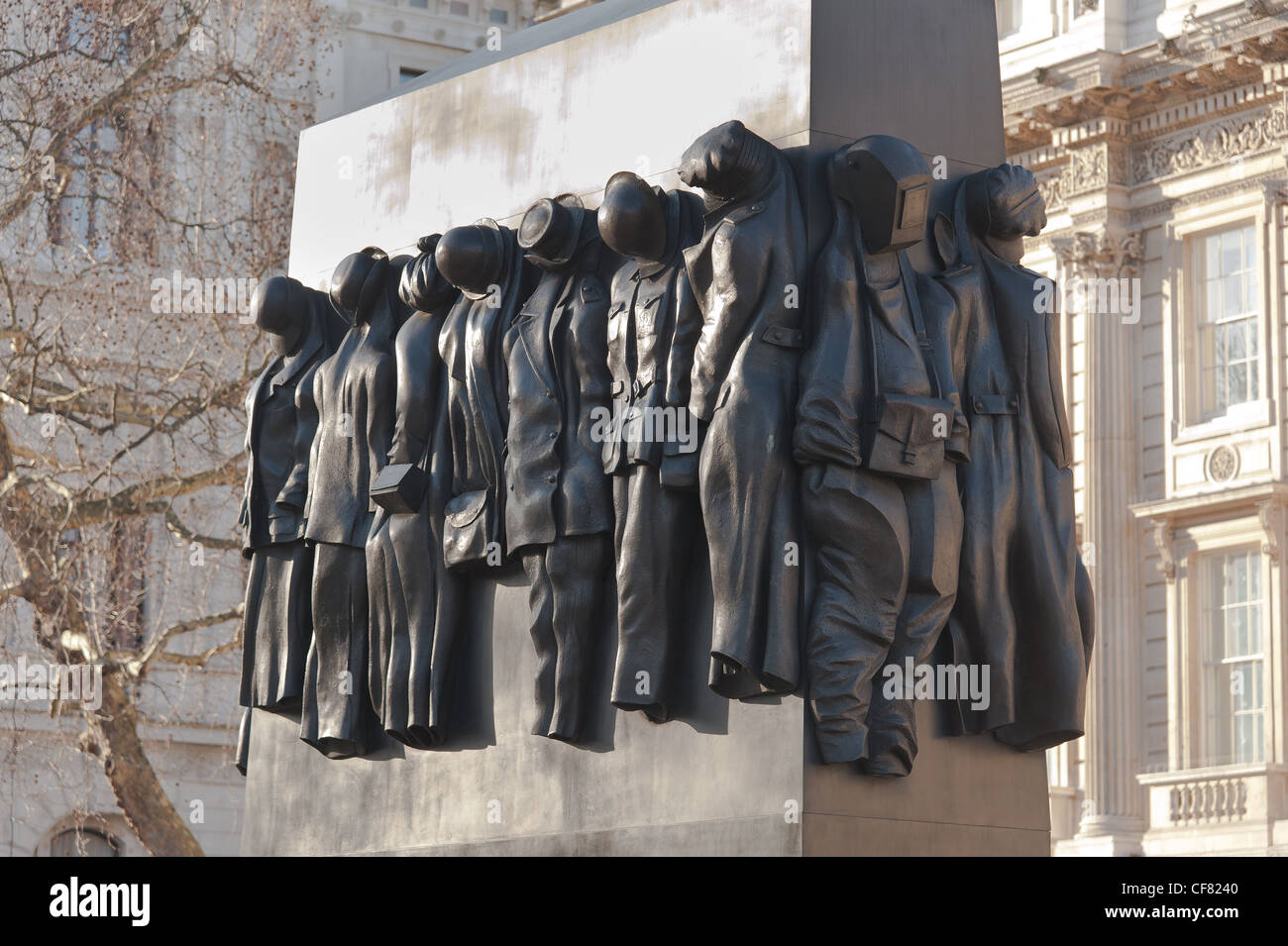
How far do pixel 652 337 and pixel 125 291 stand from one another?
17.7 m

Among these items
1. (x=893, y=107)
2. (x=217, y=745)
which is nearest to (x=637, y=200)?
(x=893, y=107)

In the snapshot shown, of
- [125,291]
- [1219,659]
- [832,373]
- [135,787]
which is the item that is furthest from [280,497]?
[1219,659]

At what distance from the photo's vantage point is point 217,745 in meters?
32.7

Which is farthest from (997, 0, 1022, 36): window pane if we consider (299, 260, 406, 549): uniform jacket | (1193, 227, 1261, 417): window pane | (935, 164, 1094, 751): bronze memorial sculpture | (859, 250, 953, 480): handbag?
(859, 250, 953, 480): handbag

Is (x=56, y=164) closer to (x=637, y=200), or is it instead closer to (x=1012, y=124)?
(x=1012, y=124)

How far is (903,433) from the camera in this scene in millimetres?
7527

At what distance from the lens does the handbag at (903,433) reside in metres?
7.51

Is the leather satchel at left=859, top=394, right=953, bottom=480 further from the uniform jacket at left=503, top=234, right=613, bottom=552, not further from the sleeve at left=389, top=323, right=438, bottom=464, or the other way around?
the sleeve at left=389, top=323, right=438, bottom=464

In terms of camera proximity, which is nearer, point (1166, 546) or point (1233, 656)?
point (1233, 656)

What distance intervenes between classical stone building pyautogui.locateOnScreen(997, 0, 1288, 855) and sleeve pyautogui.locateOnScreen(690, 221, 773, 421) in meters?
18.1

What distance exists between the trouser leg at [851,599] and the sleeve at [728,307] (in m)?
0.50

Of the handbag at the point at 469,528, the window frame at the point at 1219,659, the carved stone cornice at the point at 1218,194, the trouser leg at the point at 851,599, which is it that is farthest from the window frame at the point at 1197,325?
the trouser leg at the point at 851,599

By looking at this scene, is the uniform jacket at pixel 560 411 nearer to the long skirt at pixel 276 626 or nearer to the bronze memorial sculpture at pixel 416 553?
the bronze memorial sculpture at pixel 416 553

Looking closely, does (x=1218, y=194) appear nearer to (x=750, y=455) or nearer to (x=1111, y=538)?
(x=1111, y=538)
